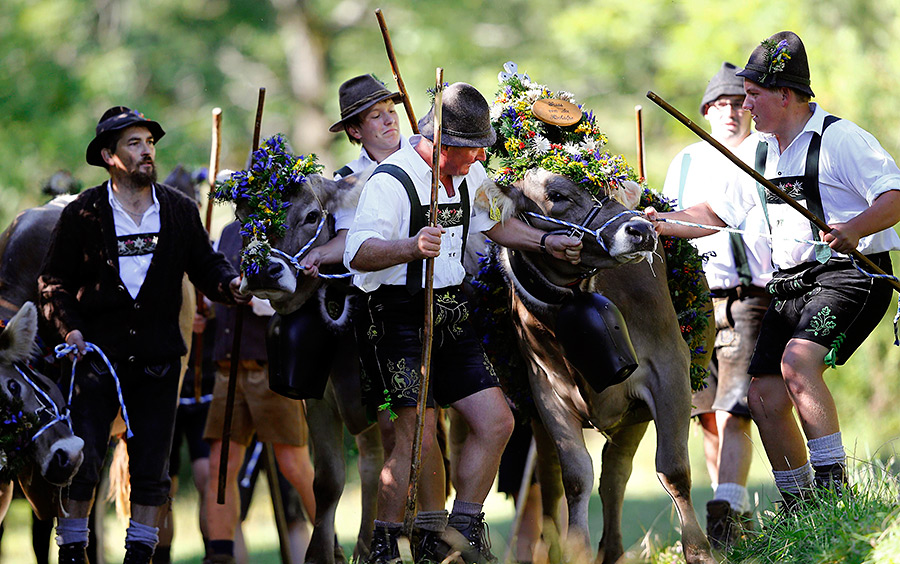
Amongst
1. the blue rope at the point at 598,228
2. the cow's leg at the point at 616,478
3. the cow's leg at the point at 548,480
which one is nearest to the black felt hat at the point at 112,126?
the blue rope at the point at 598,228

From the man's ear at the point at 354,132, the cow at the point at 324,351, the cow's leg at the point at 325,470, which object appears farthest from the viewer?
the man's ear at the point at 354,132

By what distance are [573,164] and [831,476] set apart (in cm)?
206

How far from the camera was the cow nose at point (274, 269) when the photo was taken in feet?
20.6

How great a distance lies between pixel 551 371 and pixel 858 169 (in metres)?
1.91

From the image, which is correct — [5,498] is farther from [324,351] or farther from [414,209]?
[414,209]

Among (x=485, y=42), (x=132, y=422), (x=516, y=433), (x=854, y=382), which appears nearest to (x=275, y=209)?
(x=132, y=422)

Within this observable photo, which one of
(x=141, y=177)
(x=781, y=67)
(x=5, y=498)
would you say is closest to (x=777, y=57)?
(x=781, y=67)

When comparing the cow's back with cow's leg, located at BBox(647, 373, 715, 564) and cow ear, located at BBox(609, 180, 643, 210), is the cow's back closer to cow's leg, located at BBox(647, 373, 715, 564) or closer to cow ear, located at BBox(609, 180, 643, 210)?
cow ear, located at BBox(609, 180, 643, 210)

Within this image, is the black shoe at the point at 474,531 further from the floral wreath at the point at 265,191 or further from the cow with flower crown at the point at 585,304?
the floral wreath at the point at 265,191

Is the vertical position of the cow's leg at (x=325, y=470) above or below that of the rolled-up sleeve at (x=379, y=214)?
below

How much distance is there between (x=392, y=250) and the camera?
18.6 feet

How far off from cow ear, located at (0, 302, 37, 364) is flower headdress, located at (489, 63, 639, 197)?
2.63 metres

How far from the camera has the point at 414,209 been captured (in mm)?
5965

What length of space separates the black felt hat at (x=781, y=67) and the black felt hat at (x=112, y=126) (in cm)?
340
